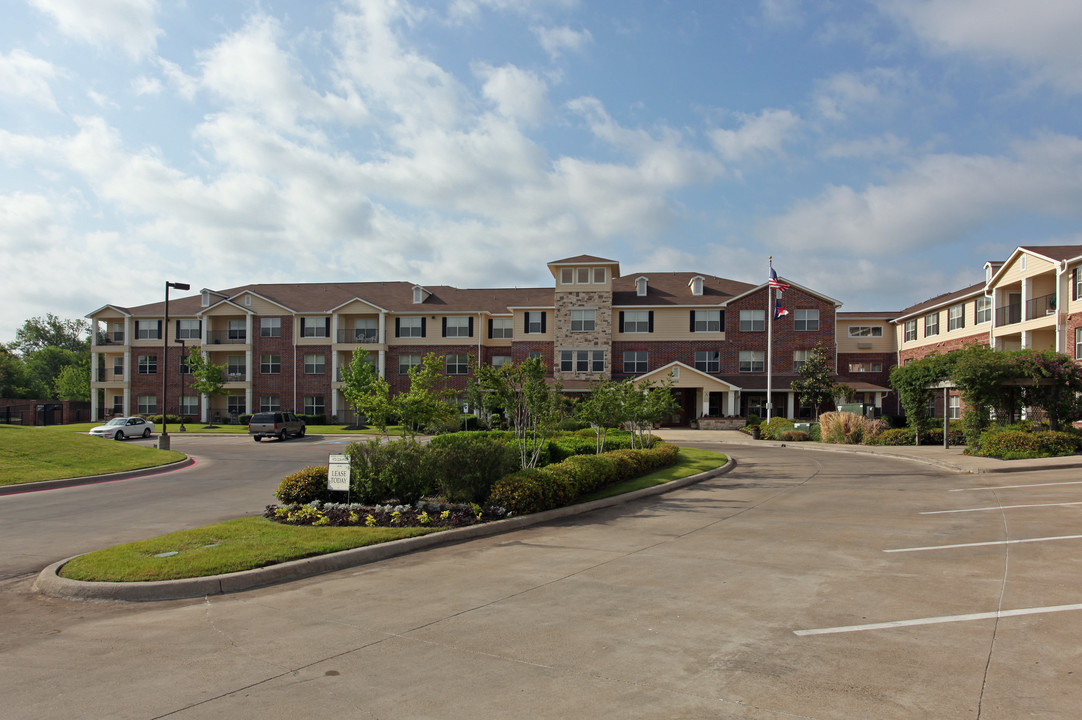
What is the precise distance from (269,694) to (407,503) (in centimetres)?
810

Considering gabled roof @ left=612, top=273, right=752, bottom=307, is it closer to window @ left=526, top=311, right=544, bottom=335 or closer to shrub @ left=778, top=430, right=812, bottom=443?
window @ left=526, top=311, right=544, bottom=335

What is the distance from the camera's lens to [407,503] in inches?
516

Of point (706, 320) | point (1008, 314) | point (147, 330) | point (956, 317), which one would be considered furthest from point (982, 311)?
point (147, 330)

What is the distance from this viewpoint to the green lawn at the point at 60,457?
19906 millimetres

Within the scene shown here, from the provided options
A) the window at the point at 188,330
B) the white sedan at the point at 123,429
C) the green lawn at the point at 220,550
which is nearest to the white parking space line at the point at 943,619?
the green lawn at the point at 220,550

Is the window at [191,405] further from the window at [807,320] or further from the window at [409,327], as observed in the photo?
the window at [807,320]

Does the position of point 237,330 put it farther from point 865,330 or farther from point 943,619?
point 943,619

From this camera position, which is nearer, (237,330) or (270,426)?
(270,426)

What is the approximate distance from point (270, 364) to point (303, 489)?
156 ft

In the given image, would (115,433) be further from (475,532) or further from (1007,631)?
(1007,631)

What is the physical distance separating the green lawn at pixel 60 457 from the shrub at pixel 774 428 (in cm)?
2870

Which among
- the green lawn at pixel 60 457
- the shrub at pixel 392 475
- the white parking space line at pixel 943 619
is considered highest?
the shrub at pixel 392 475

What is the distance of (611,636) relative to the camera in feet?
20.2

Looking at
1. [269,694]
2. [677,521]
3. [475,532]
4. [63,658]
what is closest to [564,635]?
[269,694]
